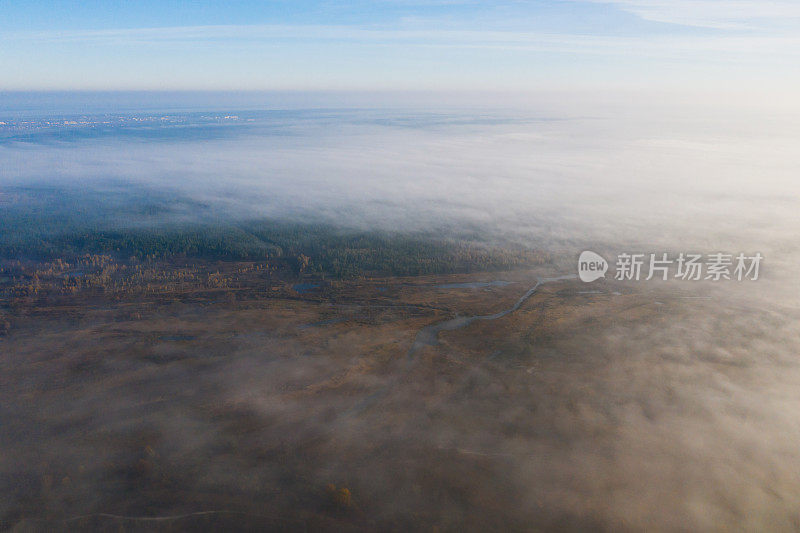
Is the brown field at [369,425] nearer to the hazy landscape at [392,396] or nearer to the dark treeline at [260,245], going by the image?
the hazy landscape at [392,396]

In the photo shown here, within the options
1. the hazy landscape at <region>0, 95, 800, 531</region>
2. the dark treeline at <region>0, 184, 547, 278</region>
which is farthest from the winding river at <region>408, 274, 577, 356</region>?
the dark treeline at <region>0, 184, 547, 278</region>

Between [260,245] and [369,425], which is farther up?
[260,245]

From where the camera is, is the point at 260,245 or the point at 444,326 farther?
the point at 260,245

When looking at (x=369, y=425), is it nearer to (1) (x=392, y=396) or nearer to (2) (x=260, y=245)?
(1) (x=392, y=396)

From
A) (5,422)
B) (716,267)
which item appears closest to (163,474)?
(5,422)

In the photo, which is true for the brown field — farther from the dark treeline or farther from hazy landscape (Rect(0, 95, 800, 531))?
the dark treeline

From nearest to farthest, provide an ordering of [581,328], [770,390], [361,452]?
[361,452]
[770,390]
[581,328]

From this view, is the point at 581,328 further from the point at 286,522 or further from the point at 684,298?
the point at 286,522

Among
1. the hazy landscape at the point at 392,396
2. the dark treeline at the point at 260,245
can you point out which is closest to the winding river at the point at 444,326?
the hazy landscape at the point at 392,396

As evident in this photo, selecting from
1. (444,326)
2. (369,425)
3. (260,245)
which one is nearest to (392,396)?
(369,425)

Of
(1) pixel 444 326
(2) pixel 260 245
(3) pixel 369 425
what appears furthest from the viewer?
(2) pixel 260 245

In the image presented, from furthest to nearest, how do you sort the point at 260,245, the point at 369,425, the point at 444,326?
the point at 260,245, the point at 444,326, the point at 369,425
